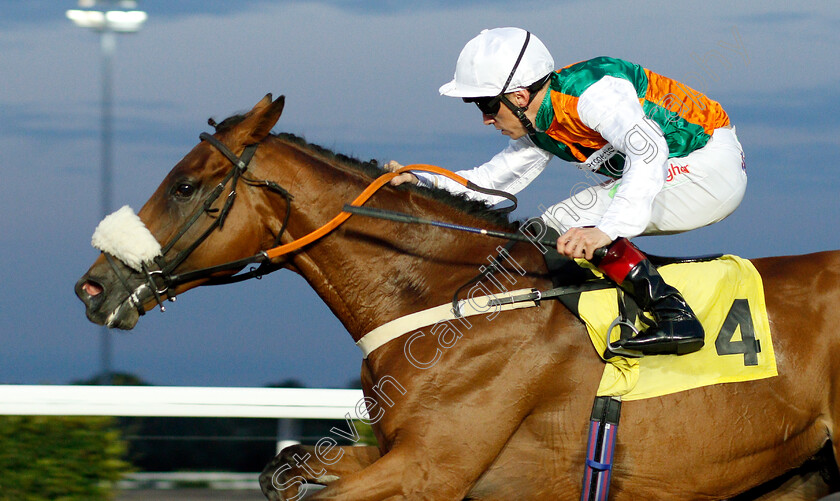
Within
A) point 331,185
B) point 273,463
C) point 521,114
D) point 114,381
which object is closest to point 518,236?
point 521,114

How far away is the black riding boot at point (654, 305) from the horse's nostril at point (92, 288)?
5.81 feet

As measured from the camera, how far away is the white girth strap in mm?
3117

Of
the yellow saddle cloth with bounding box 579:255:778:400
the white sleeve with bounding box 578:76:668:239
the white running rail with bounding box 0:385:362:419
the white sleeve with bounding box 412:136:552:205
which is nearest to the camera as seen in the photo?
the white sleeve with bounding box 578:76:668:239

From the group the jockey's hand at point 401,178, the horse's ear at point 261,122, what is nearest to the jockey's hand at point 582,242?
the jockey's hand at point 401,178

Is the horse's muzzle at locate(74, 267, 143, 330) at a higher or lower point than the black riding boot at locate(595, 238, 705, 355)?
lower

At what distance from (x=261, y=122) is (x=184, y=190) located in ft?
1.22

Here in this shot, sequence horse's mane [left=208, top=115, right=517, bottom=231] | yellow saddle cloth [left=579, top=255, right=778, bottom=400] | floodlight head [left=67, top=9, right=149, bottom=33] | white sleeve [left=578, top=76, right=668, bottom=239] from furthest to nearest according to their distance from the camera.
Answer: floodlight head [left=67, top=9, right=149, bottom=33] → horse's mane [left=208, top=115, right=517, bottom=231] → yellow saddle cloth [left=579, top=255, right=778, bottom=400] → white sleeve [left=578, top=76, right=668, bottom=239]

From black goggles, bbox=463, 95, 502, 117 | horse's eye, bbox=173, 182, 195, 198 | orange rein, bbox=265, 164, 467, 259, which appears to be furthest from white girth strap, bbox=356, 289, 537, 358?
horse's eye, bbox=173, 182, 195, 198

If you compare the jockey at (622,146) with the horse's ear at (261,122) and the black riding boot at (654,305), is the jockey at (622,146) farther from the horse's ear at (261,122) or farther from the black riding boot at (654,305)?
the horse's ear at (261,122)

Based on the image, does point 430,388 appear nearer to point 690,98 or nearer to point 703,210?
point 703,210

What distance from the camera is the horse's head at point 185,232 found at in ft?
10.2

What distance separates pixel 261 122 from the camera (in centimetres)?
322

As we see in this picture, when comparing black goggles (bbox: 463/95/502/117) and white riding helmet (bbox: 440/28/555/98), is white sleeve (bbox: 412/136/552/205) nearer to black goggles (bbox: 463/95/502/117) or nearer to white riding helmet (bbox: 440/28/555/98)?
black goggles (bbox: 463/95/502/117)

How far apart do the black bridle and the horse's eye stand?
0.06 metres
